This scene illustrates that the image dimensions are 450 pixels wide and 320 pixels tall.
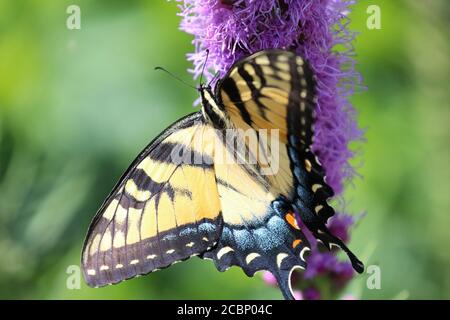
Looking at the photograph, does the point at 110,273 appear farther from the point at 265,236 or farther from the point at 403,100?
the point at 403,100

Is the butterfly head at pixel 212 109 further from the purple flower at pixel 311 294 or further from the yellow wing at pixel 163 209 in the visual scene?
the purple flower at pixel 311 294

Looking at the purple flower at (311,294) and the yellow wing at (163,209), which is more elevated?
the yellow wing at (163,209)

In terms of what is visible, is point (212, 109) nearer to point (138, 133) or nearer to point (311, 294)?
point (311, 294)

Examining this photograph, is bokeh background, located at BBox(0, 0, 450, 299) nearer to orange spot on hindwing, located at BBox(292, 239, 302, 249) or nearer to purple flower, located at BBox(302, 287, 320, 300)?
purple flower, located at BBox(302, 287, 320, 300)

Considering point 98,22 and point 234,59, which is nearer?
point 234,59

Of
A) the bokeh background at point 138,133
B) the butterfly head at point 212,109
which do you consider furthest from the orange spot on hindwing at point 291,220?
the bokeh background at point 138,133

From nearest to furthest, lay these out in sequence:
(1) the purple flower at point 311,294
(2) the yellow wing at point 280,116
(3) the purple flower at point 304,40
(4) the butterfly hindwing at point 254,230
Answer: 1. (2) the yellow wing at point 280,116
2. (3) the purple flower at point 304,40
3. (4) the butterfly hindwing at point 254,230
4. (1) the purple flower at point 311,294

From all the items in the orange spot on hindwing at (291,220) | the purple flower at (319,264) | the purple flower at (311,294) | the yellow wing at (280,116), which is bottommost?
the purple flower at (311,294)

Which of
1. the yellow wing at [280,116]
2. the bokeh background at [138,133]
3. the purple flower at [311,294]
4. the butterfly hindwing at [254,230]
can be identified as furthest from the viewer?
the bokeh background at [138,133]
